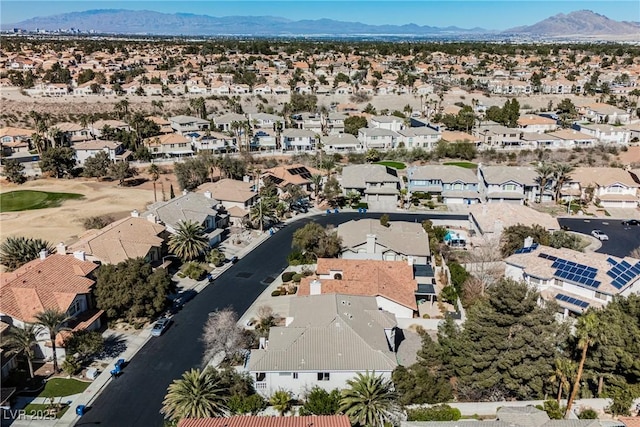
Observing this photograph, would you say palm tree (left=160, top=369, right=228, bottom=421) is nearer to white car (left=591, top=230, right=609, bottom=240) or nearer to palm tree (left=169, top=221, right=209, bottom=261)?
palm tree (left=169, top=221, right=209, bottom=261)

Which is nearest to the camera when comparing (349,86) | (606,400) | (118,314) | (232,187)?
(606,400)

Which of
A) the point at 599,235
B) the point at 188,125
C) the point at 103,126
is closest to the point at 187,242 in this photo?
the point at 599,235

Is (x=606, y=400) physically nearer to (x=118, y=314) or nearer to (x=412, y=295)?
(x=412, y=295)

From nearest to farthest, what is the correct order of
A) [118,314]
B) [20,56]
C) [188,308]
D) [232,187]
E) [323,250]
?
[118,314], [188,308], [323,250], [232,187], [20,56]

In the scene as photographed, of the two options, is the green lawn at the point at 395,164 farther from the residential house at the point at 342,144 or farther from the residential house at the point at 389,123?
the residential house at the point at 389,123

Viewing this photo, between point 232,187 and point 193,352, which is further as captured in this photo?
point 232,187

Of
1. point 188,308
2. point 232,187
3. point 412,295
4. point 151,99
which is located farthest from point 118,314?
point 151,99

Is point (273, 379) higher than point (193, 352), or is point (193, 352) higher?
point (273, 379)
